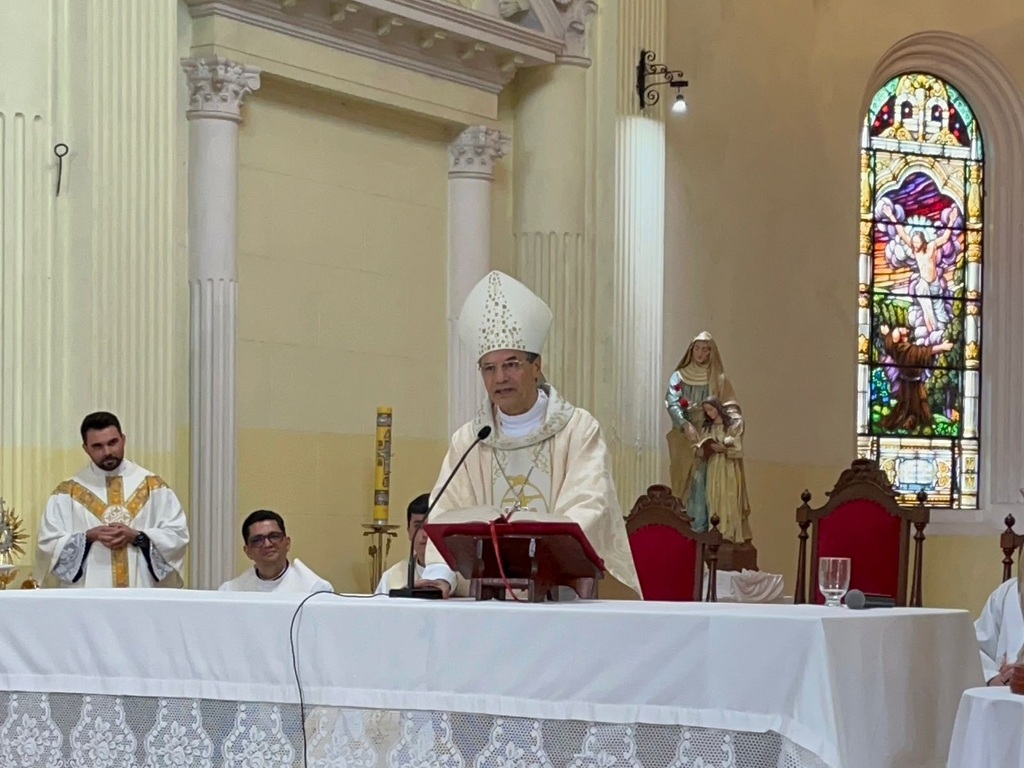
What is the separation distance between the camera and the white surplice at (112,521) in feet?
26.0

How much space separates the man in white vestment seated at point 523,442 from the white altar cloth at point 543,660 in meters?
0.68

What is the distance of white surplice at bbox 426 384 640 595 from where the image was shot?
221 inches

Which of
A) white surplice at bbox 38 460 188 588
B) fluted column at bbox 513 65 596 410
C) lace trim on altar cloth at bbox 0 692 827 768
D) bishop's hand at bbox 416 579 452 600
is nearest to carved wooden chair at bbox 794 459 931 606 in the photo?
white surplice at bbox 38 460 188 588

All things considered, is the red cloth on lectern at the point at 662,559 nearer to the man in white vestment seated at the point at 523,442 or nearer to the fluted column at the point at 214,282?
the man in white vestment seated at the point at 523,442

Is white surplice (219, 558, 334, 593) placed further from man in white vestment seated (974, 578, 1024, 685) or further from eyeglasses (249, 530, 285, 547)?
man in white vestment seated (974, 578, 1024, 685)

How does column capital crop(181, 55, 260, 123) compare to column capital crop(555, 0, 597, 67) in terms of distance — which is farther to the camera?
column capital crop(555, 0, 597, 67)

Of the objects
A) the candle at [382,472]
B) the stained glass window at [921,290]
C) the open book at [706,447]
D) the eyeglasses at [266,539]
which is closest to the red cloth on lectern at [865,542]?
the eyeglasses at [266,539]

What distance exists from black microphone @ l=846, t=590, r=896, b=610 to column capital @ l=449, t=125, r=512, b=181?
6.52 meters

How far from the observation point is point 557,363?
38.2ft

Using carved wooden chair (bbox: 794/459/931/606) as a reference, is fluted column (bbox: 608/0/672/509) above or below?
above

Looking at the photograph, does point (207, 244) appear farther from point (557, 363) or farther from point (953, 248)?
point (953, 248)

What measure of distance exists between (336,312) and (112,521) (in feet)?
9.12

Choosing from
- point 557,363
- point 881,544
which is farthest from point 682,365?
point 881,544

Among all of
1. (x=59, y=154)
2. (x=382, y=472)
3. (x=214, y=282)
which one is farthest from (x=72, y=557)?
(x=382, y=472)
